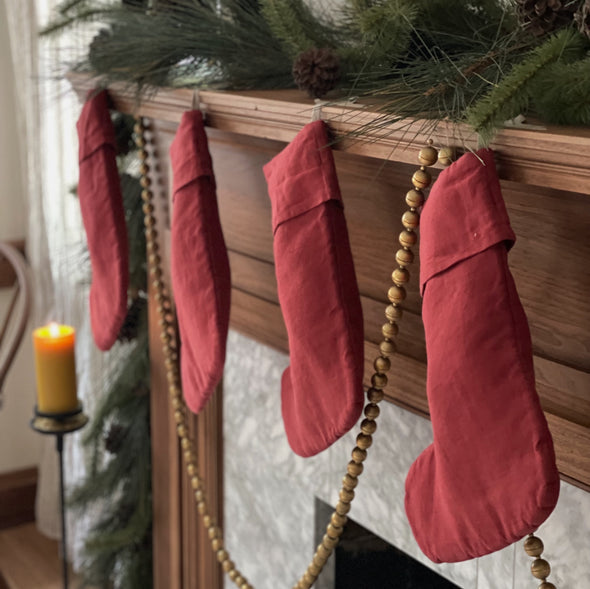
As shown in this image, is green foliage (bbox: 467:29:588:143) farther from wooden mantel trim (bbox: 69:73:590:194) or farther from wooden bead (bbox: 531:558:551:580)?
wooden bead (bbox: 531:558:551:580)

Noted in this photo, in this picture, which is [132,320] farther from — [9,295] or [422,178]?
[422,178]

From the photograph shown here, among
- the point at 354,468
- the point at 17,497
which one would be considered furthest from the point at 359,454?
the point at 17,497

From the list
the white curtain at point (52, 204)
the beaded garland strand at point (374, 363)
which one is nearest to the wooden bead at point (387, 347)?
the beaded garland strand at point (374, 363)

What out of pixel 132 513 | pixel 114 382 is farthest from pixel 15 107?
pixel 132 513

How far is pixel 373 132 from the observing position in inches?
29.4

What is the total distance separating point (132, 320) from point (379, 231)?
769 mm

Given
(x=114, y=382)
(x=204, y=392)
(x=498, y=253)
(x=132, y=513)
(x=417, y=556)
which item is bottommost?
(x=132, y=513)

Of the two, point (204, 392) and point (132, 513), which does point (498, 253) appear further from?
point (132, 513)

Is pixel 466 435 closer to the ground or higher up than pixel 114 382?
higher up

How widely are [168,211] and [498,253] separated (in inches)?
32.4

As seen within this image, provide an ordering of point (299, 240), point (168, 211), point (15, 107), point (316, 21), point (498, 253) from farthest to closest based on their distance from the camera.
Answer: point (15, 107) < point (168, 211) < point (316, 21) < point (299, 240) < point (498, 253)

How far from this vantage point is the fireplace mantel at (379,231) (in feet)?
2.25

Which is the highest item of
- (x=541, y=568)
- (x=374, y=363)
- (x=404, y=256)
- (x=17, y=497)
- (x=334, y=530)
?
(x=404, y=256)

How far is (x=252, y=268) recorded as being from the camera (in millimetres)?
1176
